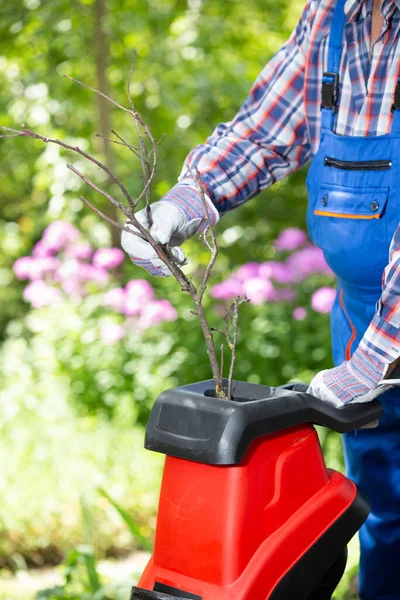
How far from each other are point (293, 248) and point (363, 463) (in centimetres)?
241

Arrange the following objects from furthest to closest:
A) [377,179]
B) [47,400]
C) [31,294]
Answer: [31,294] → [47,400] → [377,179]

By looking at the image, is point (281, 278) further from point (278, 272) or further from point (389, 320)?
point (389, 320)

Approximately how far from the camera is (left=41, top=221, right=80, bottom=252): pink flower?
13.5ft

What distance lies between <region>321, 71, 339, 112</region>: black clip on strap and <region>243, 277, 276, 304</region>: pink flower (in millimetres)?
2076

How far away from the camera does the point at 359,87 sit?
1.56m

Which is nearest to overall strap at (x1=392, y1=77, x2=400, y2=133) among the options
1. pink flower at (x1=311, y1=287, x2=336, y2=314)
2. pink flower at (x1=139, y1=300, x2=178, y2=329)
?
pink flower at (x1=311, y1=287, x2=336, y2=314)

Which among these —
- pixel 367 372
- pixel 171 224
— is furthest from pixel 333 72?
pixel 367 372

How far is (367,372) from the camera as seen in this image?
1381 mm

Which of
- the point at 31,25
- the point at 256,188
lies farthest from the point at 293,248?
the point at 256,188

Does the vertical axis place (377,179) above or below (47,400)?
above

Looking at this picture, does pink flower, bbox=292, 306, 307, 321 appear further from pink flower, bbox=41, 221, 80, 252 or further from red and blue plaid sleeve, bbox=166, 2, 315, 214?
red and blue plaid sleeve, bbox=166, 2, 315, 214

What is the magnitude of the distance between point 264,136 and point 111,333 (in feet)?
6.48

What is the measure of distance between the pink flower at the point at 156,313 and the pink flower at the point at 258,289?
0.35m

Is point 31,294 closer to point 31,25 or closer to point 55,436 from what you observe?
point 55,436
